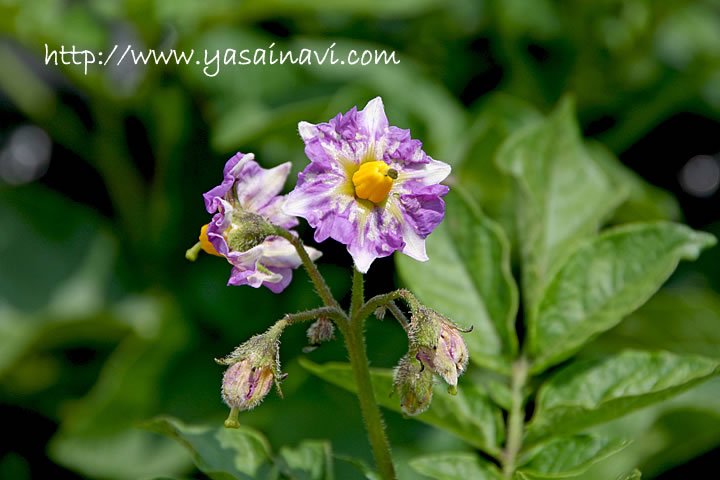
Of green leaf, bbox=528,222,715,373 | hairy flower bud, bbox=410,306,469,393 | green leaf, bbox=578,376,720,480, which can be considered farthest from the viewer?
green leaf, bbox=578,376,720,480

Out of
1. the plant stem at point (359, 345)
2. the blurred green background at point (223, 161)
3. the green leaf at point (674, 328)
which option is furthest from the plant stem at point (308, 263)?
the green leaf at point (674, 328)

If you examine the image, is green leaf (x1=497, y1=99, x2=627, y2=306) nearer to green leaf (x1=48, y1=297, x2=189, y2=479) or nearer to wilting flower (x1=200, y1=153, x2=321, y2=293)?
wilting flower (x1=200, y1=153, x2=321, y2=293)

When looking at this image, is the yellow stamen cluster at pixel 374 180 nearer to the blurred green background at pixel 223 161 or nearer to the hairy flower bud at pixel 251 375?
the hairy flower bud at pixel 251 375

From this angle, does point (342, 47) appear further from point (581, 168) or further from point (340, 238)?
point (340, 238)

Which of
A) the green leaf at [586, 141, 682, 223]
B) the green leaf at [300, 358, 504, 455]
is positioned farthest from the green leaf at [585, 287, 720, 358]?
the green leaf at [300, 358, 504, 455]

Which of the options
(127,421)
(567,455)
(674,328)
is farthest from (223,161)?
(567,455)

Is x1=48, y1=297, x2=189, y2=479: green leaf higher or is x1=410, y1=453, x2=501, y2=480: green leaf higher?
x1=48, y1=297, x2=189, y2=479: green leaf
